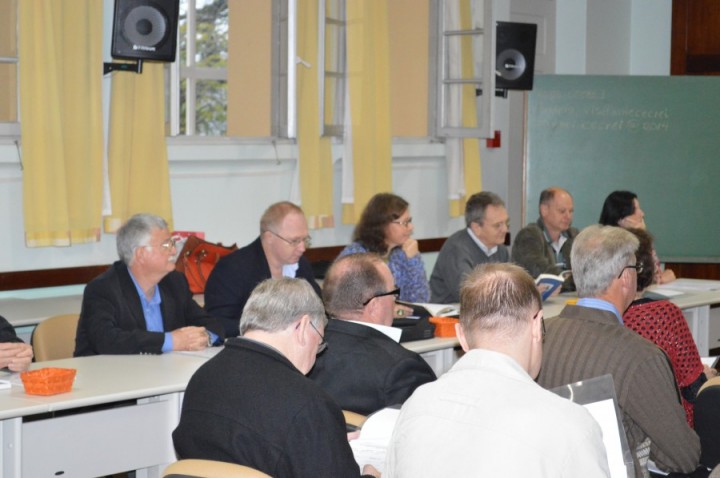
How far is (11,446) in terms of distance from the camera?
3129 millimetres

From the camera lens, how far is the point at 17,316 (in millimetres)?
4805

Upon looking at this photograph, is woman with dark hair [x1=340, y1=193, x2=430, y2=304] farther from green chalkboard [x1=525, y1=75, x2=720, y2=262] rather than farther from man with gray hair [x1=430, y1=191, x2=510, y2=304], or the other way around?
green chalkboard [x1=525, y1=75, x2=720, y2=262]

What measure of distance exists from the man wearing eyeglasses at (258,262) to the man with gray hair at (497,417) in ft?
8.50

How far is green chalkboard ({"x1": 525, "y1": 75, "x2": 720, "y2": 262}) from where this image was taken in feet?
26.7

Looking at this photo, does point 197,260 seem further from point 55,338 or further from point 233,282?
point 55,338

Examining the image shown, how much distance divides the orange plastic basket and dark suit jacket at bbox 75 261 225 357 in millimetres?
647

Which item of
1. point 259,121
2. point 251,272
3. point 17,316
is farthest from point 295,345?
point 259,121

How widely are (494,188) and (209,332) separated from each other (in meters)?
4.50

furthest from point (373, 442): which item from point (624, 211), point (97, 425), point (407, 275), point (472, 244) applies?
point (624, 211)

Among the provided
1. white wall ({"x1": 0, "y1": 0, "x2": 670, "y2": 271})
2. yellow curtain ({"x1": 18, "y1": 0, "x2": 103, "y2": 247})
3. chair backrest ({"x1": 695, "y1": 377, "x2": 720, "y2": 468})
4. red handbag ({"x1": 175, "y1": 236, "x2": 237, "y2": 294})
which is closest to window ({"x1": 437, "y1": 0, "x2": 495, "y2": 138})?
white wall ({"x1": 0, "y1": 0, "x2": 670, "y2": 271})

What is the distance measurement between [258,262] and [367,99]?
259cm

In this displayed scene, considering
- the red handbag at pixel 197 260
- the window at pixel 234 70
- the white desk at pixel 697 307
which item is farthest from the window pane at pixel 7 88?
the white desk at pixel 697 307

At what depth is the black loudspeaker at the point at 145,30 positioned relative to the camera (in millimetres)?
5438

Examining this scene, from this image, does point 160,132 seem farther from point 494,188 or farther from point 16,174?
point 494,188
